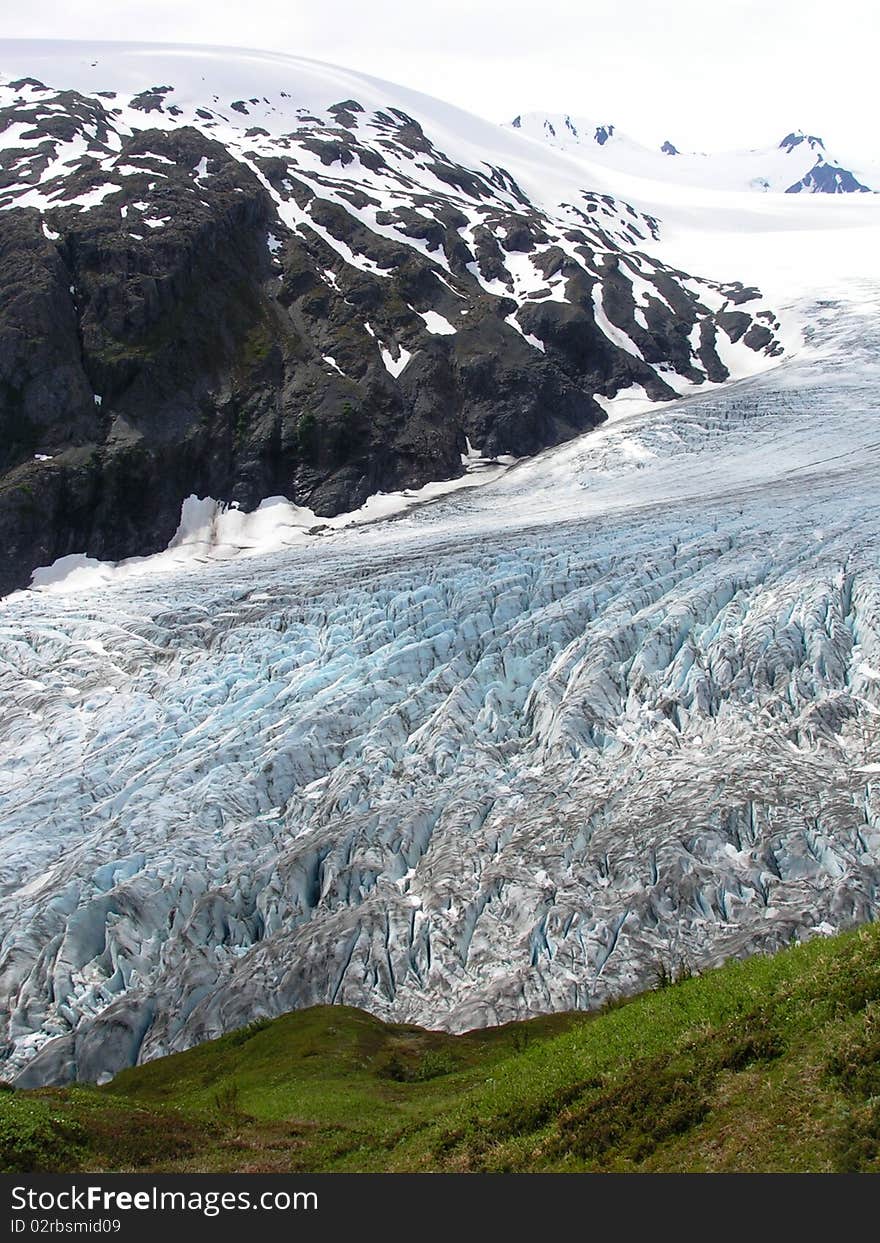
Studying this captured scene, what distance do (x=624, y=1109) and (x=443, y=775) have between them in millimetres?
28620

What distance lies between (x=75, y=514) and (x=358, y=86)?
138794mm

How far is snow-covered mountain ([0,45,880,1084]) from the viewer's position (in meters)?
33.4

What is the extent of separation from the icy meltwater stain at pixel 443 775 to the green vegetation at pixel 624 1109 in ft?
39.4

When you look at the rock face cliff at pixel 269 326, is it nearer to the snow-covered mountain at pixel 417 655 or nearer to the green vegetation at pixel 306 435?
the green vegetation at pixel 306 435

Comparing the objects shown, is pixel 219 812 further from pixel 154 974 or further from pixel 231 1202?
pixel 231 1202

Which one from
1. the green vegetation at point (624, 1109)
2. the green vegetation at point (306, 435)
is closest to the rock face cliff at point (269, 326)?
the green vegetation at point (306, 435)

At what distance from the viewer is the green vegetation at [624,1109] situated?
36.0 feet

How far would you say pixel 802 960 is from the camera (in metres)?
15.0

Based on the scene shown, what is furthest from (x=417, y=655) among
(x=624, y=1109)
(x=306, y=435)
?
(x=306, y=435)

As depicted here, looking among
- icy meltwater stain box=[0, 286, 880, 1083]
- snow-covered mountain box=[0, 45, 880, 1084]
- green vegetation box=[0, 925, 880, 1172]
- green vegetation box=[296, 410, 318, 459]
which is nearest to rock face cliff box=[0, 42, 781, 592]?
green vegetation box=[296, 410, 318, 459]

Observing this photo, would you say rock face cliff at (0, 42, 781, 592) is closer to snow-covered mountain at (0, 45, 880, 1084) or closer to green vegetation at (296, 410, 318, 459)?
green vegetation at (296, 410, 318, 459)

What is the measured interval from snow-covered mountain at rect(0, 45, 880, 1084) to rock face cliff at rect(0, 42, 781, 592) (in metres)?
0.55

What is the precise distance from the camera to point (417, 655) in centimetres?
4859

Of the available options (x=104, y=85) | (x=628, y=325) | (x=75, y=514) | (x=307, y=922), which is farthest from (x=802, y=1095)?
(x=104, y=85)
